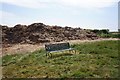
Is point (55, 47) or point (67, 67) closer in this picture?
point (67, 67)

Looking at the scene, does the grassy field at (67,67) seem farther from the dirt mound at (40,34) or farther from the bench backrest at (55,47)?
the dirt mound at (40,34)

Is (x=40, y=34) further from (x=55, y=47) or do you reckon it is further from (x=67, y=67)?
(x=67, y=67)

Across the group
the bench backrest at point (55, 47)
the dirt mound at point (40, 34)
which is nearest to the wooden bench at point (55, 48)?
the bench backrest at point (55, 47)

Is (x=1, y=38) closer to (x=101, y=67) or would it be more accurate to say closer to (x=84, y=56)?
(x=84, y=56)

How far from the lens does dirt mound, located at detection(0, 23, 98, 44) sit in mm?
31725

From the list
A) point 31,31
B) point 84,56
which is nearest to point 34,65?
point 84,56

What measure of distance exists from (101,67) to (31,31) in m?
21.8

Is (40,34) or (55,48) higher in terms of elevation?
(40,34)

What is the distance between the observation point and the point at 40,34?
33219mm

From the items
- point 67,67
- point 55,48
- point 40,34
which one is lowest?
point 67,67

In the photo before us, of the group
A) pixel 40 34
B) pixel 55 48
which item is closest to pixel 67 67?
pixel 55 48

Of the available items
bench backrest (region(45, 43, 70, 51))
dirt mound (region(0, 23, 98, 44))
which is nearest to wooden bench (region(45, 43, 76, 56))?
bench backrest (region(45, 43, 70, 51))

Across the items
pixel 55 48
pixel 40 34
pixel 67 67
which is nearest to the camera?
pixel 67 67

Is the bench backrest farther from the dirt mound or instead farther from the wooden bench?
the dirt mound
